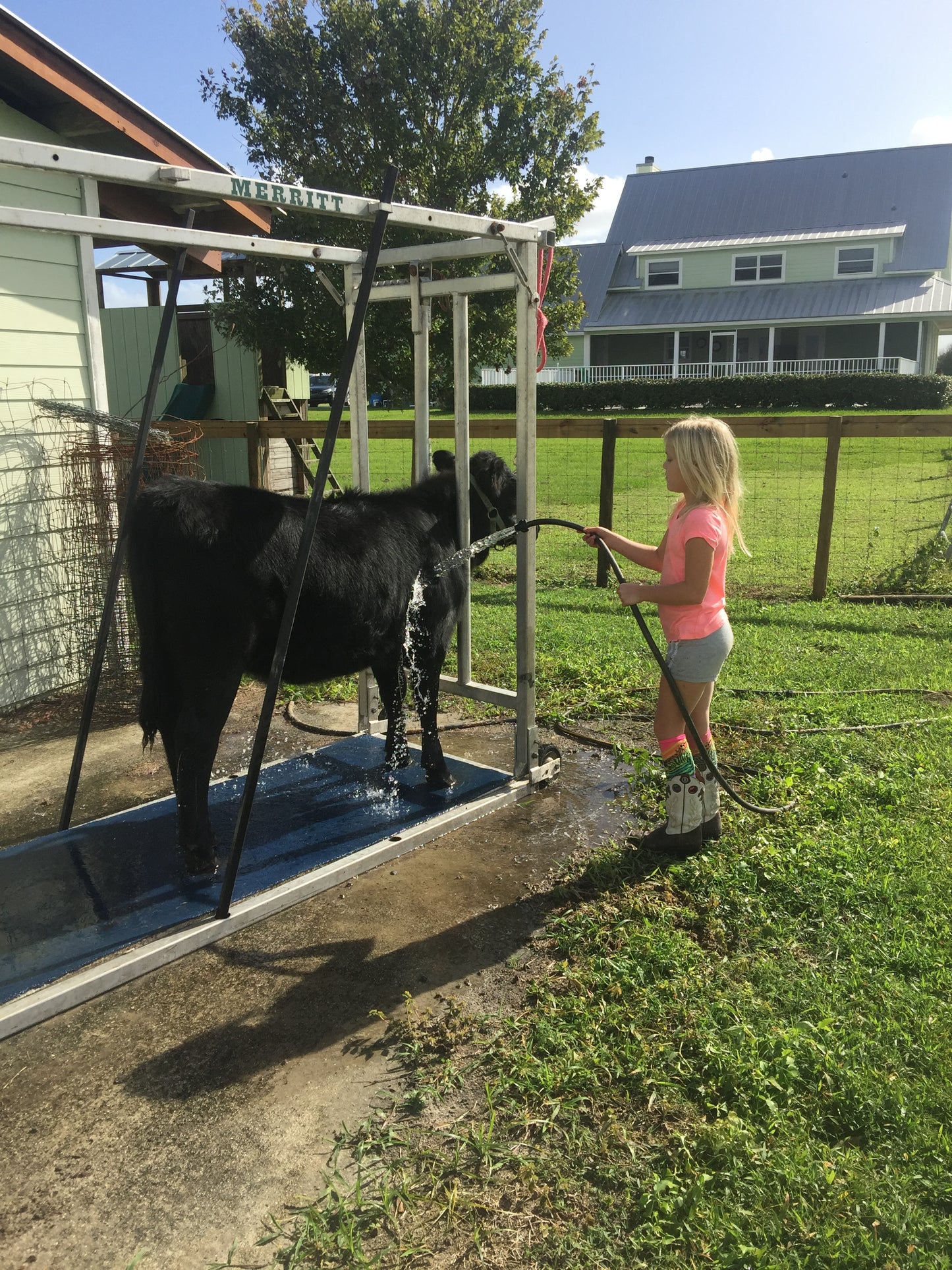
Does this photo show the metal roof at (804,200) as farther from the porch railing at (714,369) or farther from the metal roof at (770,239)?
the porch railing at (714,369)

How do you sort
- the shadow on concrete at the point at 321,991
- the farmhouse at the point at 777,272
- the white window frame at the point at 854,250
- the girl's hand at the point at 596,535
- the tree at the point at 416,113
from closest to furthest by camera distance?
the shadow on concrete at the point at 321,991 → the girl's hand at the point at 596,535 → the tree at the point at 416,113 → the farmhouse at the point at 777,272 → the white window frame at the point at 854,250

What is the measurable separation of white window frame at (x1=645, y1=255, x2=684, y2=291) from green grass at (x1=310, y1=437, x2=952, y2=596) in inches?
785

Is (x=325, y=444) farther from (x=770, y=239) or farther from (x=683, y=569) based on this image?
(x=770, y=239)

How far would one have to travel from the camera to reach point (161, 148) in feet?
21.7

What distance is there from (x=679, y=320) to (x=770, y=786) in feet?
113

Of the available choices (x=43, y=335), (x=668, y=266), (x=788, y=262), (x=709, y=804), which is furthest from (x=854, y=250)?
(x=709, y=804)

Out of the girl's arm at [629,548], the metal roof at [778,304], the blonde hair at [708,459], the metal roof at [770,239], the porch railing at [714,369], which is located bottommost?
the girl's arm at [629,548]

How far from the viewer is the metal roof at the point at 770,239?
115 feet

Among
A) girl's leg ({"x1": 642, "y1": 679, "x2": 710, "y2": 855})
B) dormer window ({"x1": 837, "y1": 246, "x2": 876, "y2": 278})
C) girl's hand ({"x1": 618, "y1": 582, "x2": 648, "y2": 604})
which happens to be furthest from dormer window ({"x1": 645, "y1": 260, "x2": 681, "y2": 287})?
girl's hand ({"x1": 618, "y1": 582, "x2": 648, "y2": 604})

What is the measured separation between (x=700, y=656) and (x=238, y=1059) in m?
2.15

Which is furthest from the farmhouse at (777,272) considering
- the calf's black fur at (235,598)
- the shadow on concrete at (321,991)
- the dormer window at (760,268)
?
the shadow on concrete at (321,991)

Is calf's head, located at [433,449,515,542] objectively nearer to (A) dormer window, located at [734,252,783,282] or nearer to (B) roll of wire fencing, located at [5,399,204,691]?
(B) roll of wire fencing, located at [5,399,204,691]

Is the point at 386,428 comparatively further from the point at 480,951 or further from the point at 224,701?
the point at 480,951

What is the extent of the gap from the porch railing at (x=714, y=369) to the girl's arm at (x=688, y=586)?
3187 centimetres
